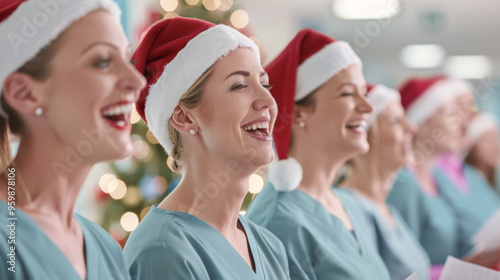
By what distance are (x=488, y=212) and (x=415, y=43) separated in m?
4.40

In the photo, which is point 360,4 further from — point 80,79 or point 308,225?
point 80,79

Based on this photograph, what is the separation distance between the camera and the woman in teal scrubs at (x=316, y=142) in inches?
68.1

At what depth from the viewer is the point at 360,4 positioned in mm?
5809

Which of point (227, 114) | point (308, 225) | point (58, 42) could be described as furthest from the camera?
point (308, 225)

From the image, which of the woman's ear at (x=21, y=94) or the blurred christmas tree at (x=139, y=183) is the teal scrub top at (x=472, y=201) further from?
the woman's ear at (x=21, y=94)

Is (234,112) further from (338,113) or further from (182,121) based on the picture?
(338,113)

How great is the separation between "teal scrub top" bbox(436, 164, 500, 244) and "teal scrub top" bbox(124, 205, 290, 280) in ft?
6.60

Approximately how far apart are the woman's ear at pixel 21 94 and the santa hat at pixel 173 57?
419 mm

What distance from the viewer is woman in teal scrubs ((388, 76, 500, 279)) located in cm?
280

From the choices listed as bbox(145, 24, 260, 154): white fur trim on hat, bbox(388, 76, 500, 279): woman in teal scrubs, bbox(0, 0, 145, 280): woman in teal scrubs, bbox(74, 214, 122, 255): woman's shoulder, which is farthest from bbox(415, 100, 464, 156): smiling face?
bbox(0, 0, 145, 280): woman in teal scrubs

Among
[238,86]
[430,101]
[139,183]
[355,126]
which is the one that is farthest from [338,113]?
[430,101]

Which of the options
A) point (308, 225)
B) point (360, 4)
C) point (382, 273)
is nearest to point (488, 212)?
point (382, 273)

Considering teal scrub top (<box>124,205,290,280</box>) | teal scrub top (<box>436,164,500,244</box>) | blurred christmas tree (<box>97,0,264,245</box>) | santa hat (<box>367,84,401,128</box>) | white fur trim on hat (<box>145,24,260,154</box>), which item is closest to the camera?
teal scrub top (<box>124,205,290,280</box>)

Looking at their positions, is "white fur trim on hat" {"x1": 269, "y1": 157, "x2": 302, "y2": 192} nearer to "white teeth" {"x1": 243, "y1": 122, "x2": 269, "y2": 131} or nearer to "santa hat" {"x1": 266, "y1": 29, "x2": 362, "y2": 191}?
"santa hat" {"x1": 266, "y1": 29, "x2": 362, "y2": 191}
